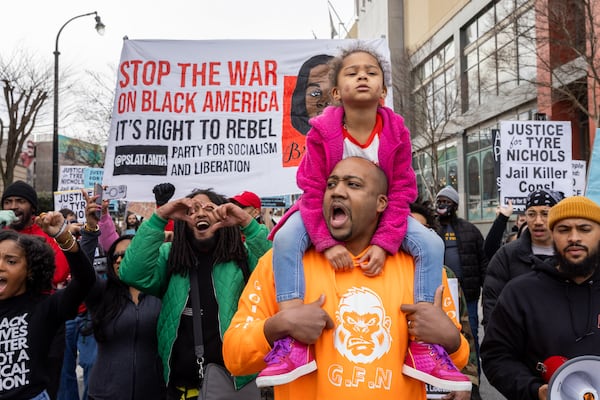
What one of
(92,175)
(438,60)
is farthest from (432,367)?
(438,60)

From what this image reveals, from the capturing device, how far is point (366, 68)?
2.70 meters

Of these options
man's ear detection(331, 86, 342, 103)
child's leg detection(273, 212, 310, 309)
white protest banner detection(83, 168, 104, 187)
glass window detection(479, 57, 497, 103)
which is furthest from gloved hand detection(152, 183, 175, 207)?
glass window detection(479, 57, 497, 103)

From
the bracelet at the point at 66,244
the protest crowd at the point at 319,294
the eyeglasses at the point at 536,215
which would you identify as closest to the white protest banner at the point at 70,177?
the protest crowd at the point at 319,294

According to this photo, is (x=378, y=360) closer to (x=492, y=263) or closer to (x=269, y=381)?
(x=269, y=381)

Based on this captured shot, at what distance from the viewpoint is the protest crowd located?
232cm

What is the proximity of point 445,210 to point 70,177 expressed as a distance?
9692 millimetres

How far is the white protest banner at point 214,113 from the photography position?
602 centimetres

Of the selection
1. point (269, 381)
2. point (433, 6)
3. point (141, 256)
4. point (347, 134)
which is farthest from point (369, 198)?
point (433, 6)

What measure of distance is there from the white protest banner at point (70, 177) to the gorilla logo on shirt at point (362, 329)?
42.4ft

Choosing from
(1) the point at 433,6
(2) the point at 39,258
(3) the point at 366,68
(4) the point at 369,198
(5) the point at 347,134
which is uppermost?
(1) the point at 433,6

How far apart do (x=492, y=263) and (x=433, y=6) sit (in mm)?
31308

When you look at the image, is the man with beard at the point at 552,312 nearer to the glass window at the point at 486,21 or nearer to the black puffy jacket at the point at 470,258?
the black puffy jacket at the point at 470,258

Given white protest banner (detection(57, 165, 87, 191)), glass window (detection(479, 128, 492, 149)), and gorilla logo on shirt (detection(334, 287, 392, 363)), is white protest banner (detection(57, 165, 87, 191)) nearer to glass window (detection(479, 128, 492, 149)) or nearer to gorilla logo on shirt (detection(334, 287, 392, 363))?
gorilla logo on shirt (detection(334, 287, 392, 363))

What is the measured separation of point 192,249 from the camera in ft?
12.8
